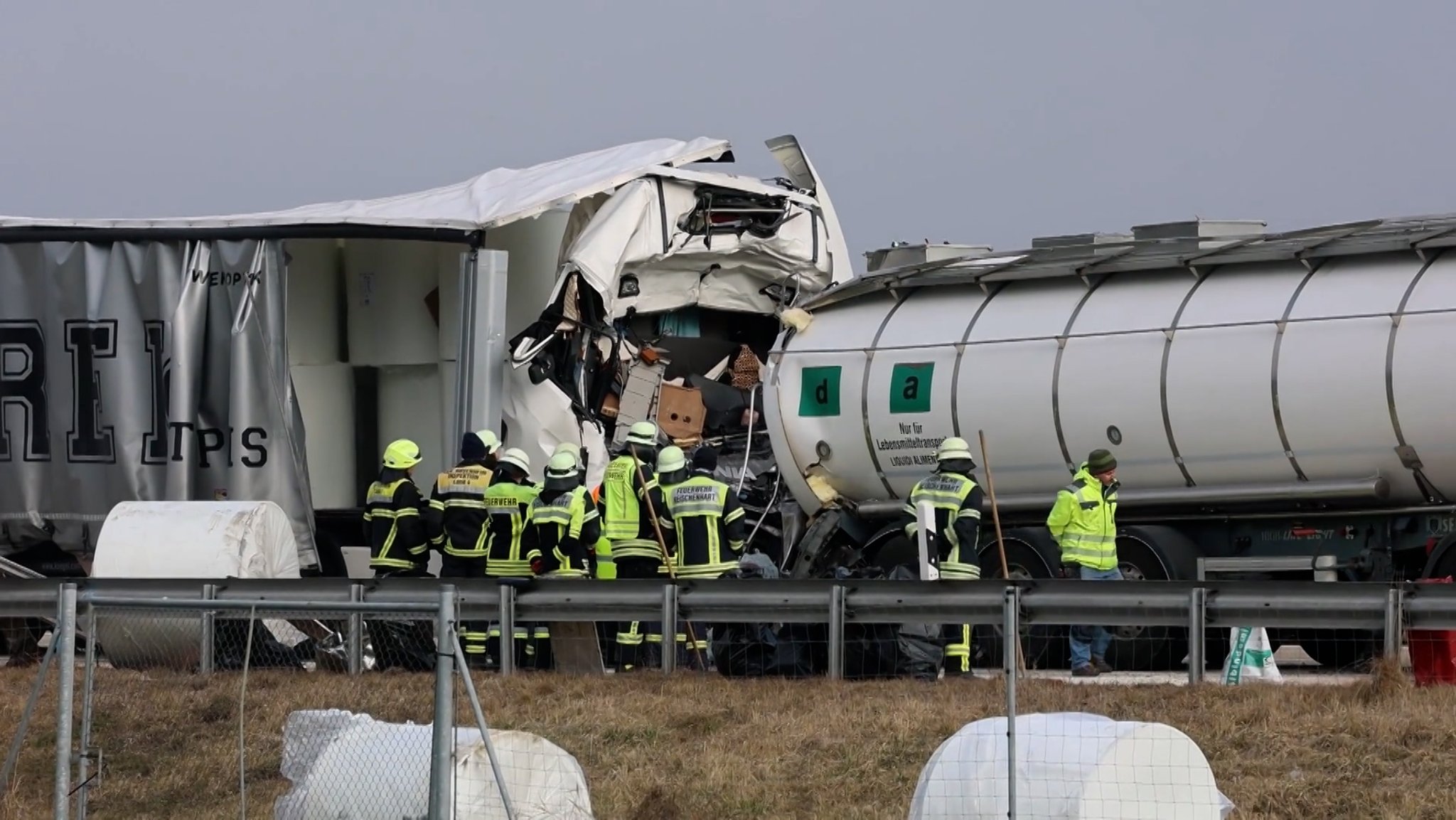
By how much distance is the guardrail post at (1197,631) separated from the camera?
1154 centimetres

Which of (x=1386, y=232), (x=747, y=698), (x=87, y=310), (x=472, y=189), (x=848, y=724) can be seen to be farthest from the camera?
(x=472, y=189)

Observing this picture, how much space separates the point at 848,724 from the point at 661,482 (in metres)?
4.06

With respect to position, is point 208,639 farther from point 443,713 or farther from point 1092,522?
point 443,713

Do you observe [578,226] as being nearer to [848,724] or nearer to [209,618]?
[209,618]

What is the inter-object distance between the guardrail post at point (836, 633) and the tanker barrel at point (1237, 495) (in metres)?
3.37

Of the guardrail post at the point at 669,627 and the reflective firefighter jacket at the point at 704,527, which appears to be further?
the reflective firefighter jacket at the point at 704,527

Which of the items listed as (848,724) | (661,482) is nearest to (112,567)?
(661,482)

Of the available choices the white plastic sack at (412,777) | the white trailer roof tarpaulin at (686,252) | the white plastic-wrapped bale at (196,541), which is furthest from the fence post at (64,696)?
the white trailer roof tarpaulin at (686,252)

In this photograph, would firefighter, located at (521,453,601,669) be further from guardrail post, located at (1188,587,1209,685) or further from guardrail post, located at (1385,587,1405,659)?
guardrail post, located at (1385,587,1405,659)

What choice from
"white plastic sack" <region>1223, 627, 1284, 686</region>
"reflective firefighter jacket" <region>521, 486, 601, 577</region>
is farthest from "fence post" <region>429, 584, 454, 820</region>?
"reflective firefighter jacket" <region>521, 486, 601, 577</region>

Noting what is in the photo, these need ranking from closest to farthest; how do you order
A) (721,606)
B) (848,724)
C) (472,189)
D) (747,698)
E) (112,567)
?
1. (848,724)
2. (747,698)
3. (721,606)
4. (112,567)
5. (472,189)

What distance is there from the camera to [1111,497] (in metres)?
14.3

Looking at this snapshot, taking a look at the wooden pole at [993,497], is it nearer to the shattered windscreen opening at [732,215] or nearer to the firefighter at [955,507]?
the firefighter at [955,507]

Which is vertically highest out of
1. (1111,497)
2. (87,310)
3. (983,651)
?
(87,310)
